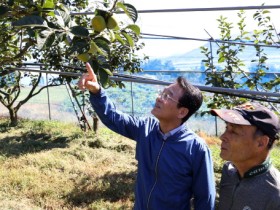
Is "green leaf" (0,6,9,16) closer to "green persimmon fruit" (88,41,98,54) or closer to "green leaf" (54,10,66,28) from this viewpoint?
"green leaf" (54,10,66,28)

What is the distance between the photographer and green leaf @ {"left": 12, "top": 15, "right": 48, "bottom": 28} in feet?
3.59

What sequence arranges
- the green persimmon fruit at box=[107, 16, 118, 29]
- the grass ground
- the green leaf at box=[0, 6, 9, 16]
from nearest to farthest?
the green persimmon fruit at box=[107, 16, 118, 29] → the green leaf at box=[0, 6, 9, 16] → the grass ground

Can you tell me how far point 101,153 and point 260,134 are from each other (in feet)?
13.7

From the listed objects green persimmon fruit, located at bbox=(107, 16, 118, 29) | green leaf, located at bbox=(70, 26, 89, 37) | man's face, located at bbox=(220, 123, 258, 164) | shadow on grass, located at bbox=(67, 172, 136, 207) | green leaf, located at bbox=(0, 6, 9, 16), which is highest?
green leaf, located at bbox=(0, 6, 9, 16)

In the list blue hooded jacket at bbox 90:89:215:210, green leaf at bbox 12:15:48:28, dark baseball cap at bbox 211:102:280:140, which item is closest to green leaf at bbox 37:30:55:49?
green leaf at bbox 12:15:48:28

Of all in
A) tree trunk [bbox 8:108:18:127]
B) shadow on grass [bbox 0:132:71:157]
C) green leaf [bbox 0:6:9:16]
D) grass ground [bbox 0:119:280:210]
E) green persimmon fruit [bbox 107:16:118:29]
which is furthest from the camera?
tree trunk [bbox 8:108:18:127]

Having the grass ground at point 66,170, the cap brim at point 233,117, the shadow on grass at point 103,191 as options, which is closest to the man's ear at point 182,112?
the cap brim at point 233,117

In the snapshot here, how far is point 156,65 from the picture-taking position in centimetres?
1055

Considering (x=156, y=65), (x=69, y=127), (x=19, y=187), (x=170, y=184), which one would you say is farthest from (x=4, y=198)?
(x=156, y=65)

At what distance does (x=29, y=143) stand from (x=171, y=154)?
4536mm

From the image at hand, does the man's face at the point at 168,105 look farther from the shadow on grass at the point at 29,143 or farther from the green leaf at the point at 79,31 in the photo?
the shadow on grass at the point at 29,143

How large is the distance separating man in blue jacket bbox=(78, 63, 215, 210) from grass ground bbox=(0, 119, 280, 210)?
2.11 metres

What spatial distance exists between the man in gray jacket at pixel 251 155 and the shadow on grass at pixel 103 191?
2684 millimetres

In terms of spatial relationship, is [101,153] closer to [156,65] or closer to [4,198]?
[4,198]
